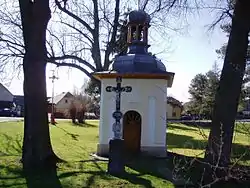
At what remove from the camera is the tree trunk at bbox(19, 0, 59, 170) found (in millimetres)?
12258

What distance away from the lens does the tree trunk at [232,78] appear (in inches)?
418

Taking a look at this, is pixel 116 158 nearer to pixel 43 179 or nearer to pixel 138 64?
pixel 43 179

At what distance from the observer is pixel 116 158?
39.9 ft

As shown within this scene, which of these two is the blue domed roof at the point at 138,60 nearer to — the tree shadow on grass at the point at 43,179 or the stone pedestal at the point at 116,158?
the stone pedestal at the point at 116,158

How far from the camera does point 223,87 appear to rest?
10961mm

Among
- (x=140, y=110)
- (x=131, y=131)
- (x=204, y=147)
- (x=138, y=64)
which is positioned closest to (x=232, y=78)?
(x=204, y=147)

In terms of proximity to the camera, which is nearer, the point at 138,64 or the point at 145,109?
the point at 145,109

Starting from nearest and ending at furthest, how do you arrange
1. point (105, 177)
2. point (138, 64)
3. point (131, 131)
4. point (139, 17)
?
point (105, 177)
point (131, 131)
point (138, 64)
point (139, 17)

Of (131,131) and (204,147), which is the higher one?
(131,131)

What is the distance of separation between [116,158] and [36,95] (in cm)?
311

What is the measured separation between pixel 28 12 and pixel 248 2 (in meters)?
6.78

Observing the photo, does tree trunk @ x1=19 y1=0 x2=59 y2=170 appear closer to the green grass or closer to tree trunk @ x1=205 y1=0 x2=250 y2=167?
the green grass

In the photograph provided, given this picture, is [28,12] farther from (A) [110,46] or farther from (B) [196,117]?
(A) [110,46]

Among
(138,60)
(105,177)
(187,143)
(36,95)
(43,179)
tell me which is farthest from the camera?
(138,60)
